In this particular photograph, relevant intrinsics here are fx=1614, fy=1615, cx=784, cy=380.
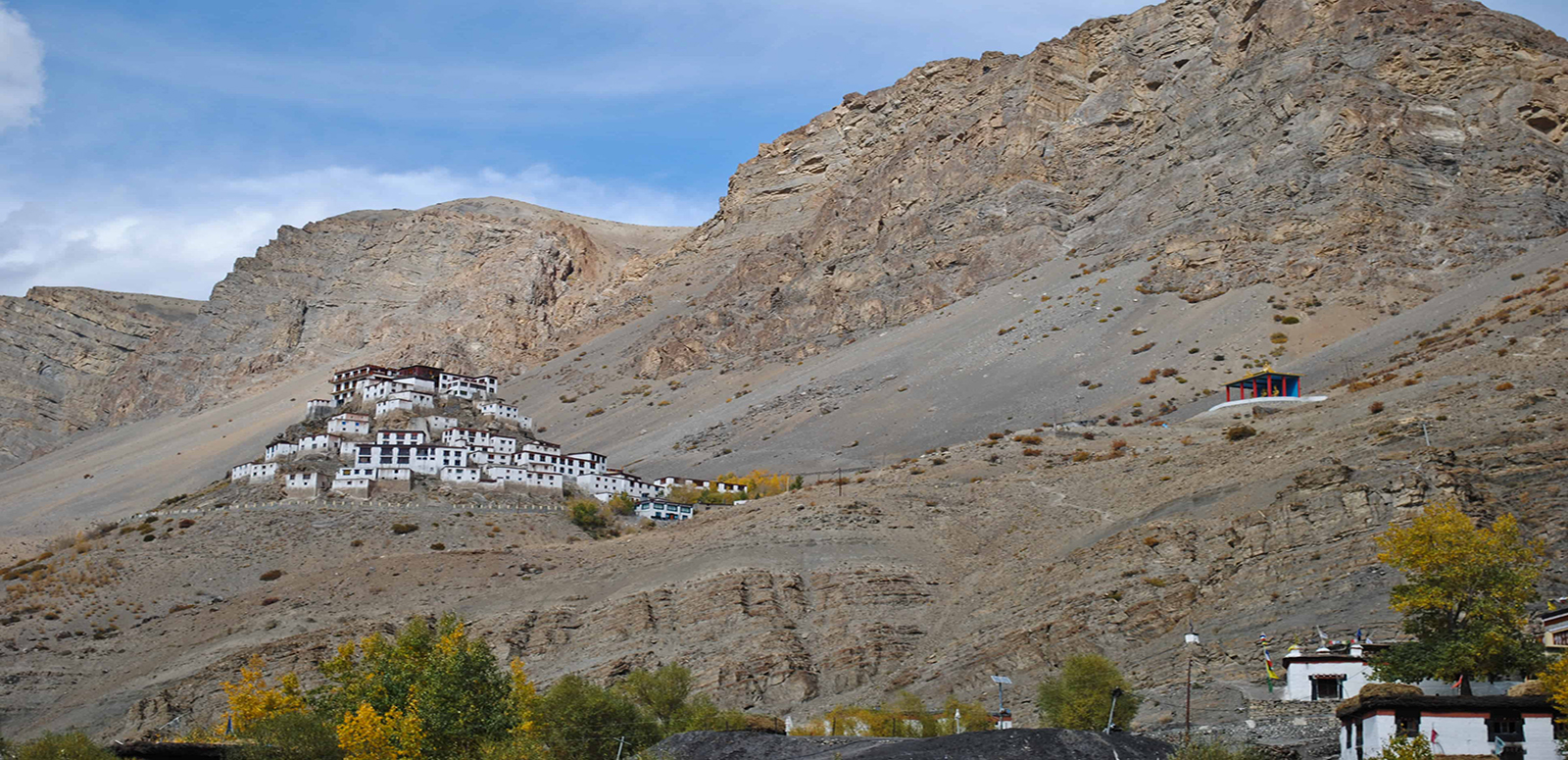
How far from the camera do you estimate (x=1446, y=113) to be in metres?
121

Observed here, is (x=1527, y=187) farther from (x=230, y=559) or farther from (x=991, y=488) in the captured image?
(x=230, y=559)

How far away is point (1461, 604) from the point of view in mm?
31953

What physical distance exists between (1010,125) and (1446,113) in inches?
1601

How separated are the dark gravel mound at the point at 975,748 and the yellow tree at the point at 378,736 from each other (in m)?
5.53

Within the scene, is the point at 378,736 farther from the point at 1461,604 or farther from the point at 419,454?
the point at 419,454

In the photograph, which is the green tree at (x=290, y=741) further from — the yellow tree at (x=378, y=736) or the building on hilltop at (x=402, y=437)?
the building on hilltop at (x=402, y=437)

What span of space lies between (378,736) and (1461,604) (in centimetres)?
2256

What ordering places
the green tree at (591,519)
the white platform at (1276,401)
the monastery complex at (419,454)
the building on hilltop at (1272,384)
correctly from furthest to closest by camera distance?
the monastery complex at (419,454) → the green tree at (591,519) → the building on hilltop at (1272,384) → the white platform at (1276,401)

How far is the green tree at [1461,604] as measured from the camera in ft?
99.6

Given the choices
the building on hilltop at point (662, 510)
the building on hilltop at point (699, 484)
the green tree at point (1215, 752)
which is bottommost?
the green tree at point (1215, 752)

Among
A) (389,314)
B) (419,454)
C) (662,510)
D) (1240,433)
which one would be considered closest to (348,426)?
(419,454)

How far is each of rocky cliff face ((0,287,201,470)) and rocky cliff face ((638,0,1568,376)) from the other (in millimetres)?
74958

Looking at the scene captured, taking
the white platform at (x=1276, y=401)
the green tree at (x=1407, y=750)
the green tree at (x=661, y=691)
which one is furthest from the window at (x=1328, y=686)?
the white platform at (x=1276, y=401)

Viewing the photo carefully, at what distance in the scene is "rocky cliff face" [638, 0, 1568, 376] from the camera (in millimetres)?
112812
